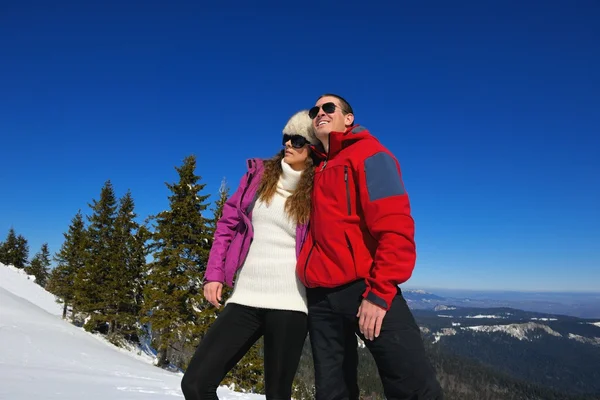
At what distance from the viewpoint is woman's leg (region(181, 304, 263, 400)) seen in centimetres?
262

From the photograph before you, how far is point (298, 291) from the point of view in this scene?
2.92 m

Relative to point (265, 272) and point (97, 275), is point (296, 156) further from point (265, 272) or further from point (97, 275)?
point (97, 275)

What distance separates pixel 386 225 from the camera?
→ 224 centimetres

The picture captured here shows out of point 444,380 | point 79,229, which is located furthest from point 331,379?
point 444,380

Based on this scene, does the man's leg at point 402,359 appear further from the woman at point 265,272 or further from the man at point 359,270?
the woman at point 265,272

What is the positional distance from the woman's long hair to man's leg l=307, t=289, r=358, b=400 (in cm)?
69

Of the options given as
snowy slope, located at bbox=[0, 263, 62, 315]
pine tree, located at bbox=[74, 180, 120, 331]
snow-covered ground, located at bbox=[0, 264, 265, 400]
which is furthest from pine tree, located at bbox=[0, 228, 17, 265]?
snow-covered ground, located at bbox=[0, 264, 265, 400]

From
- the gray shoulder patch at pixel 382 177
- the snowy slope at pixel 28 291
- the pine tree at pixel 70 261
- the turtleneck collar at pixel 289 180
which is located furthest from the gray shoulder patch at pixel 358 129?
the snowy slope at pixel 28 291

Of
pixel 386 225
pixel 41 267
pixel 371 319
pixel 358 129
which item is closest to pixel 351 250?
pixel 386 225

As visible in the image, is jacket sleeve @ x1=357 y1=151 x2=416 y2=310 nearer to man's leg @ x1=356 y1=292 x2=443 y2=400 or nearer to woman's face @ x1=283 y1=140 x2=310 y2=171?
man's leg @ x1=356 y1=292 x2=443 y2=400

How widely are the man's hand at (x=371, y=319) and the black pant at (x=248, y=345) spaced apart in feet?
2.45

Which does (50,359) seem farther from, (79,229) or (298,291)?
(79,229)

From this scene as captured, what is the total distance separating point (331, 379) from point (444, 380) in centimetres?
20290

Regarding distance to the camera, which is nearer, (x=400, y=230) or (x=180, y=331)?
(x=400, y=230)
